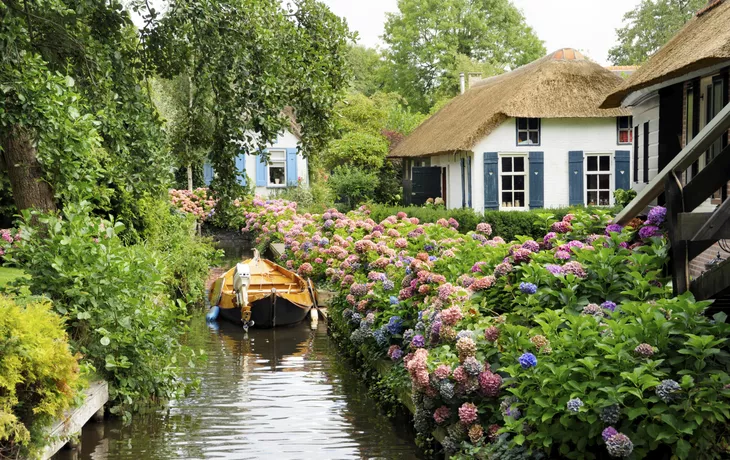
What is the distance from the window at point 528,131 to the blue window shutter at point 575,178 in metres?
1.27

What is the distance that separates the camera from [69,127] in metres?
8.70

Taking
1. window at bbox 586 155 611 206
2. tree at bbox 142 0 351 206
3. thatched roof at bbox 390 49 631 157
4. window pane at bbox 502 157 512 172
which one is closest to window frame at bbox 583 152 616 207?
window at bbox 586 155 611 206

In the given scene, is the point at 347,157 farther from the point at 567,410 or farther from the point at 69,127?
the point at 567,410

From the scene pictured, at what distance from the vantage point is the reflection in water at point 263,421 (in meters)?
9.34

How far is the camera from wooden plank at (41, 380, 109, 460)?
7.76 m

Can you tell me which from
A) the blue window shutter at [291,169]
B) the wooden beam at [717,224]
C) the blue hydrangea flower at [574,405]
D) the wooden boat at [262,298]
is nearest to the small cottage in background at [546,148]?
the wooden boat at [262,298]

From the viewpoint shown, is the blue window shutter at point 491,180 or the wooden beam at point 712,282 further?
the blue window shutter at point 491,180

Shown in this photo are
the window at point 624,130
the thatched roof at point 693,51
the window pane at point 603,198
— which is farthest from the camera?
the window pane at point 603,198

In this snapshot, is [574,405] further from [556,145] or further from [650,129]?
[556,145]

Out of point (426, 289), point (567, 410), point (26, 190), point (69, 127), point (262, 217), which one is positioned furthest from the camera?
point (262, 217)

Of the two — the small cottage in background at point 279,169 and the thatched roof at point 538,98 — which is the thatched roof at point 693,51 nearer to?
the thatched roof at point 538,98

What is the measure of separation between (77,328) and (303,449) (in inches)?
103

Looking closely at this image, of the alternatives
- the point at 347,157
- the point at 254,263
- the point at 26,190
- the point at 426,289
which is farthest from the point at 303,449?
the point at 347,157

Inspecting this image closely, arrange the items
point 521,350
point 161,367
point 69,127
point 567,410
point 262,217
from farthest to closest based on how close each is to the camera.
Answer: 1. point 262,217
2. point 161,367
3. point 69,127
4. point 521,350
5. point 567,410
